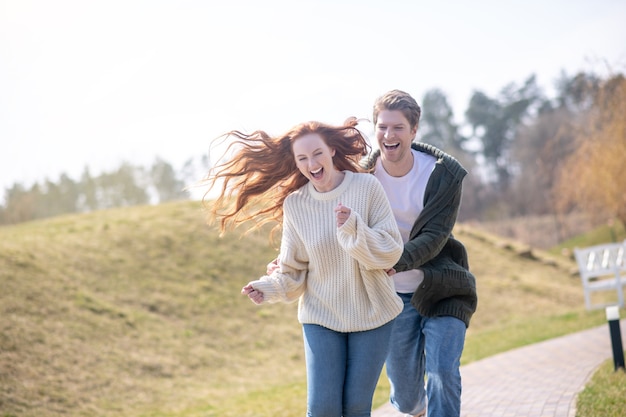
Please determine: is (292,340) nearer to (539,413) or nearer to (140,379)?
(140,379)

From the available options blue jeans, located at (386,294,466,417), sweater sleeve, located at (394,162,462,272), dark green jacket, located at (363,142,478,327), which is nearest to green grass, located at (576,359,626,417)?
blue jeans, located at (386,294,466,417)

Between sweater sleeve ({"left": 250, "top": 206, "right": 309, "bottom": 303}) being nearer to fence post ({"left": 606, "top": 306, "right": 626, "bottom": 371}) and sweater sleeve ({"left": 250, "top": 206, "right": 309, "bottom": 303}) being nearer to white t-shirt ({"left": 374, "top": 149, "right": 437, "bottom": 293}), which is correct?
white t-shirt ({"left": 374, "top": 149, "right": 437, "bottom": 293})

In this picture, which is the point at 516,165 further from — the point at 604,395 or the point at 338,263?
the point at 338,263

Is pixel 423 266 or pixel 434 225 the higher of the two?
pixel 434 225

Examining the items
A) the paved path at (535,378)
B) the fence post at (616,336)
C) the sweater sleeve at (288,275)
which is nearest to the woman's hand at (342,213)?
the sweater sleeve at (288,275)

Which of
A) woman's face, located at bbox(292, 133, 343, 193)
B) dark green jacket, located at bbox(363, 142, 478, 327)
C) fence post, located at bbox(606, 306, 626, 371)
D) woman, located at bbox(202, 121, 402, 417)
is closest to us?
woman, located at bbox(202, 121, 402, 417)

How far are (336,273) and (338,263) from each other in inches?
2.4

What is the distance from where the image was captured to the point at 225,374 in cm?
1279

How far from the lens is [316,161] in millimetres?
4047

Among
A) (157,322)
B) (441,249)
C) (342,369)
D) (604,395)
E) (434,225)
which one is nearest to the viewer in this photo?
(342,369)

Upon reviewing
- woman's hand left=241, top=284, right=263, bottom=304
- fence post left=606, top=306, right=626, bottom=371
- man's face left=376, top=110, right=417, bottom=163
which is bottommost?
fence post left=606, top=306, right=626, bottom=371

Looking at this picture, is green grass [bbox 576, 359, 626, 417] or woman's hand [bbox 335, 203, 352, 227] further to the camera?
green grass [bbox 576, 359, 626, 417]

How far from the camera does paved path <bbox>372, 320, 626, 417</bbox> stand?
699 centimetres

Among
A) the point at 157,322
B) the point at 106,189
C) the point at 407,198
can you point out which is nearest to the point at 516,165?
the point at 106,189
